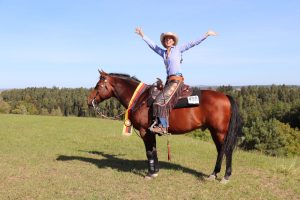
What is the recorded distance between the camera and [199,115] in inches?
330

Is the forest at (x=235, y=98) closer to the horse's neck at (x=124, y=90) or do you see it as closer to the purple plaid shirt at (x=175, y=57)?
the horse's neck at (x=124, y=90)

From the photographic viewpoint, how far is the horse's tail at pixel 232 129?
8242mm

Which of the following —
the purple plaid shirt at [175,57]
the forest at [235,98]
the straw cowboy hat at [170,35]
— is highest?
the straw cowboy hat at [170,35]

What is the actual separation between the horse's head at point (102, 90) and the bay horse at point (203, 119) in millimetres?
312

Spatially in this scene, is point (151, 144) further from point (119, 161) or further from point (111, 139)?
point (111, 139)

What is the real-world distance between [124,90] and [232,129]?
117 inches

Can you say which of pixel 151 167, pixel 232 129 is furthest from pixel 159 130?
pixel 232 129

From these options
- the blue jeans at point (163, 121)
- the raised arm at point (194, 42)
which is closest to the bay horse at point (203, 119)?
the blue jeans at point (163, 121)

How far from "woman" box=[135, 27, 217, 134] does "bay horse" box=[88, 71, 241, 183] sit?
0.29 metres

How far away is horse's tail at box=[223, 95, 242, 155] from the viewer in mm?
8242

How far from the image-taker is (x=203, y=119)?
27.6 ft

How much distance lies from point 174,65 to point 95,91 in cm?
240

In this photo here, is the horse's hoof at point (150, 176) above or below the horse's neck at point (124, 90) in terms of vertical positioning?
below

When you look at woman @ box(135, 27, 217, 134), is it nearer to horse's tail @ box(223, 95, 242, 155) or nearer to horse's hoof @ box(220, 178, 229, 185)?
horse's tail @ box(223, 95, 242, 155)
